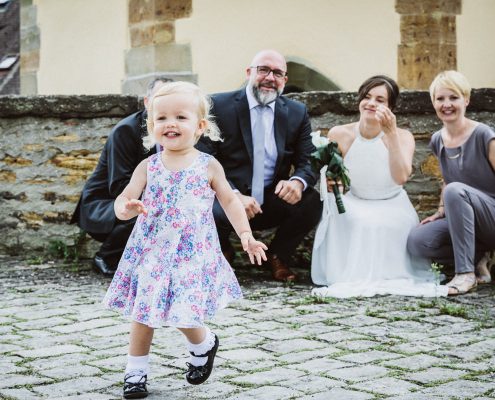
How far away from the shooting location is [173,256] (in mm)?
3594

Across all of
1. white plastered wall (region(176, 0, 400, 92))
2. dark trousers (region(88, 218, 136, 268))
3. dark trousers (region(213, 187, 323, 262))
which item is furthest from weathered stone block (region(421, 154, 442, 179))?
white plastered wall (region(176, 0, 400, 92))

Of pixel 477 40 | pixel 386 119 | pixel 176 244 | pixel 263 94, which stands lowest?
pixel 176 244

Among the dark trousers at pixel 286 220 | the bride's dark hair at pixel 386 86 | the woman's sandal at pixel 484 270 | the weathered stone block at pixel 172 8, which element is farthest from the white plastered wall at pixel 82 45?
the woman's sandal at pixel 484 270

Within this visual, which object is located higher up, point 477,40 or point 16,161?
point 477,40

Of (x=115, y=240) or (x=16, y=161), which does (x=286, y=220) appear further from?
(x=16, y=161)

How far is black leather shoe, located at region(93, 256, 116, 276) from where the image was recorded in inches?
255

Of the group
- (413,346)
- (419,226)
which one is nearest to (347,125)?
(419,226)

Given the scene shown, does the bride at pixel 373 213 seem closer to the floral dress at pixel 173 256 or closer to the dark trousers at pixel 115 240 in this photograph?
the dark trousers at pixel 115 240

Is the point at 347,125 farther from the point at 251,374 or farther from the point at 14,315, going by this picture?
the point at 251,374

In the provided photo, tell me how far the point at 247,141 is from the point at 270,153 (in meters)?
0.19

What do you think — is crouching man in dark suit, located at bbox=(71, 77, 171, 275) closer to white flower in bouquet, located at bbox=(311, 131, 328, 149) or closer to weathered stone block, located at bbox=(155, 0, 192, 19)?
white flower in bouquet, located at bbox=(311, 131, 328, 149)

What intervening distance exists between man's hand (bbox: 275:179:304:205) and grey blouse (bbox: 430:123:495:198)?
1.02 meters

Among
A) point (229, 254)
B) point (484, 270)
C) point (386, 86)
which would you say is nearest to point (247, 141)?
point (229, 254)

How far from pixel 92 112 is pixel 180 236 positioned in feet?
12.3
